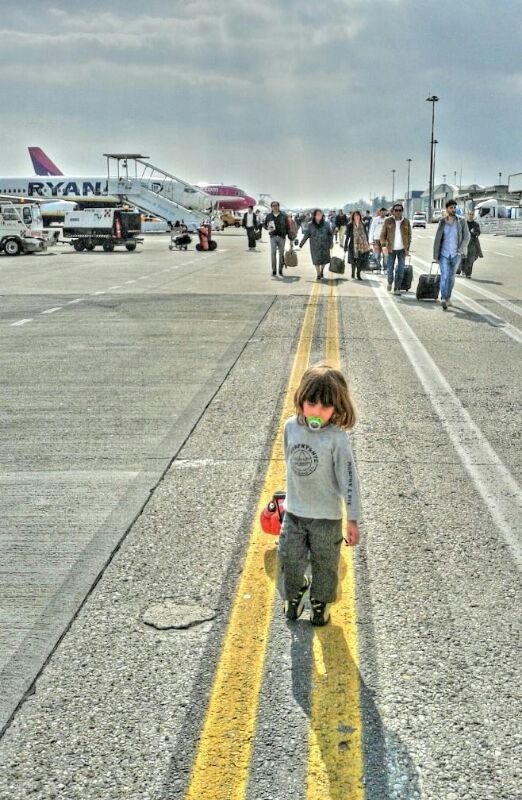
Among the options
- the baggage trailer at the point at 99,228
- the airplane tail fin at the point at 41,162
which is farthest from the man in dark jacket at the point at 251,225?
the airplane tail fin at the point at 41,162

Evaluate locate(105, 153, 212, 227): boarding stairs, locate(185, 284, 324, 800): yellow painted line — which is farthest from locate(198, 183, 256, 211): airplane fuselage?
locate(185, 284, 324, 800): yellow painted line

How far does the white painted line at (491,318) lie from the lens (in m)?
11.9

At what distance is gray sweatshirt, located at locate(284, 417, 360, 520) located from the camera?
3553mm

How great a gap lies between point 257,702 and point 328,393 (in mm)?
1241

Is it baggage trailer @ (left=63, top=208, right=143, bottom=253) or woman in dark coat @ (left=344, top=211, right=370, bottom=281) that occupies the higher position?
baggage trailer @ (left=63, top=208, right=143, bottom=253)

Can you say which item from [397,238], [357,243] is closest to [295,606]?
[397,238]

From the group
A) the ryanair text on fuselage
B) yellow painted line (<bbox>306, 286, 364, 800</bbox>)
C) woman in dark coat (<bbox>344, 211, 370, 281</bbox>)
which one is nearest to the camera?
yellow painted line (<bbox>306, 286, 364, 800</bbox>)

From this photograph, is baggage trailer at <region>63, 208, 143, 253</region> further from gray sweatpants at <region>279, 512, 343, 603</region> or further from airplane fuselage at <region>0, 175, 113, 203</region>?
gray sweatpants at <region>279, 512, 343, 603</region>

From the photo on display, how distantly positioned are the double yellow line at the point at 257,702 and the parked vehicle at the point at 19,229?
3380 cm

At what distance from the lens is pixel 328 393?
11.5ft

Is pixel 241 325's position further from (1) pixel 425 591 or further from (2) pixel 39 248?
(2) pixel 39 248

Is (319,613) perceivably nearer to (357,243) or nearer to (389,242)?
(389,242)

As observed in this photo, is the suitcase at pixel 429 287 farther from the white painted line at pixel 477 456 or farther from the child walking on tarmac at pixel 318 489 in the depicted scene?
the child walking on tarmac at pixel 318 489

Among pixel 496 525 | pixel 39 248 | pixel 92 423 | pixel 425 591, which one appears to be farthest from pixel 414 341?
pixel 39 248
